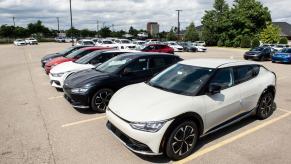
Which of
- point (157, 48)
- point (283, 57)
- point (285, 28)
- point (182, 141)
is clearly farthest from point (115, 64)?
point (285, 28)

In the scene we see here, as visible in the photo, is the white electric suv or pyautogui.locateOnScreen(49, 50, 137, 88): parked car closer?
the white electric suv

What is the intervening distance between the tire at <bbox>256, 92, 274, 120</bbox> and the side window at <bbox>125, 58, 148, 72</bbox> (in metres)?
3.26

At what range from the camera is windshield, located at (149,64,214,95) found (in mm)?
4945

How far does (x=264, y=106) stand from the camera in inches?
250

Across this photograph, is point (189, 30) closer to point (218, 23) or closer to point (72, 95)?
point (218, 23)

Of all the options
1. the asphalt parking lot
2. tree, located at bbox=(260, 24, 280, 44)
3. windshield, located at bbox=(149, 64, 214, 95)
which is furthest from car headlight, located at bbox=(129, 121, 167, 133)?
tree, located at bbox=(260, 24, 280, 44)

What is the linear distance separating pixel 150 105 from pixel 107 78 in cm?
286

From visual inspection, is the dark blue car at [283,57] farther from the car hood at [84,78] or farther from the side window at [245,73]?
the car hood at [84,78]

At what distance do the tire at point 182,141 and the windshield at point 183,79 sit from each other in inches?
25.8

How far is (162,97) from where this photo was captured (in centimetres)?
471

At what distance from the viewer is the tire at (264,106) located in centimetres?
620

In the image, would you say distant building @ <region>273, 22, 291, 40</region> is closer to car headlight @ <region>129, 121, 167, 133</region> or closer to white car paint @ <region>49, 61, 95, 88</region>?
white car paint @ <region>49, 61, 95, 88</region>

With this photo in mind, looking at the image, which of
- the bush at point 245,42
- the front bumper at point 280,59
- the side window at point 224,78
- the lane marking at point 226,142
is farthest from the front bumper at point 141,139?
the bush at point 245,42

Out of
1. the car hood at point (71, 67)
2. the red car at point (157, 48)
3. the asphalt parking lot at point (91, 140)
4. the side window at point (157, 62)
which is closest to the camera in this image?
the asphalt parking lot at point (91, 140)
